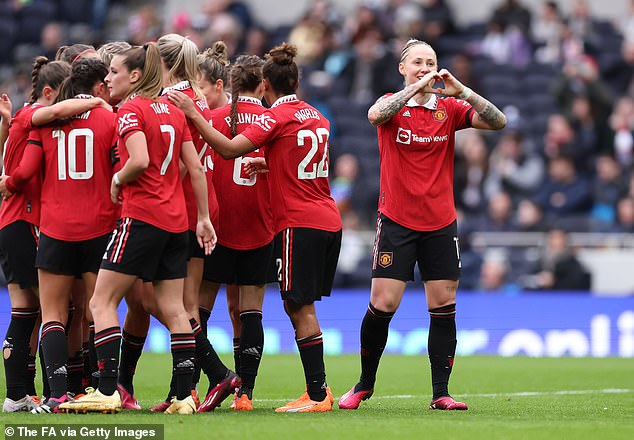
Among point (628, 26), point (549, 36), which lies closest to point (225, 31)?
point (549, 36)

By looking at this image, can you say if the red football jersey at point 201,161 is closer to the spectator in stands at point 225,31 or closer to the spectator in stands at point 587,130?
the spectator in stands at point 587,130

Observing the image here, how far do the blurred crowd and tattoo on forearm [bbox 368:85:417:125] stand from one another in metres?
8.25

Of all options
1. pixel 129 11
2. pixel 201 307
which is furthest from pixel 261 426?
pixel 129 11

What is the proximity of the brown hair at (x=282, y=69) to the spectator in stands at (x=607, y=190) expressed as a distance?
10353mm

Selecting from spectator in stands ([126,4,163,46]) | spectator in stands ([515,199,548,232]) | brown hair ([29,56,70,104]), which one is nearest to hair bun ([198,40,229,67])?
brown hair ([29,56,70,104])

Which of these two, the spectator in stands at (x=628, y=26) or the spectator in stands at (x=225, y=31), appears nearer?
the spectator in stands at (x=628, y=26)

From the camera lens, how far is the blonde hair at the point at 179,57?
27.4 feet

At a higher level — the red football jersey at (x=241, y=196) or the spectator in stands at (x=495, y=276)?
the red football jersey at (x=241, y=196)

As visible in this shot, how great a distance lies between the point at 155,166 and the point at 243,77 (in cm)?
124

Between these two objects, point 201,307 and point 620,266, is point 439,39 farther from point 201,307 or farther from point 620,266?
point 201,307

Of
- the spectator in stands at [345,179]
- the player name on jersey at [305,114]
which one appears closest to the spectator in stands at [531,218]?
the spectator in stands at [345,179]

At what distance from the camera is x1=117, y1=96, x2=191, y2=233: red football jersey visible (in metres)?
7.59

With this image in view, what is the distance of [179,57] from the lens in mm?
8352

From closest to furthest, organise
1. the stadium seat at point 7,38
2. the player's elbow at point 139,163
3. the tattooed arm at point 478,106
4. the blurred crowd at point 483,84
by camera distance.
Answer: the player's elbow at point 139,163
the tattooed arm at point 478,106
the blurred crowd at point 483,84
the stadium seat at point 7,38
